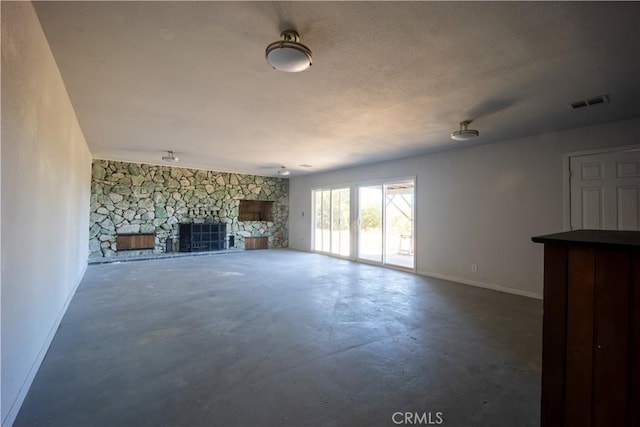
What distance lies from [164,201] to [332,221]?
446 centimetres

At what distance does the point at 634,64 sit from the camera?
7.43 feet

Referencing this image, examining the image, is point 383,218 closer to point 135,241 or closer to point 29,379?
point 29,379

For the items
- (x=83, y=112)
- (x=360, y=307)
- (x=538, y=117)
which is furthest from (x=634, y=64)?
(x=83, y=112)

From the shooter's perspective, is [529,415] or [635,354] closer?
[635,354]

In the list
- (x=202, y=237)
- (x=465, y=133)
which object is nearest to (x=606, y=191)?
(x=465, y=133)

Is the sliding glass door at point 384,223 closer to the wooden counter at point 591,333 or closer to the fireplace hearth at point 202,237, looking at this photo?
the fireplace hearth at point 202,237

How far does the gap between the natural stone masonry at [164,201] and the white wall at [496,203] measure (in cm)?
480

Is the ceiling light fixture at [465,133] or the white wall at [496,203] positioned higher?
the ceiling light fixture at [465,133]

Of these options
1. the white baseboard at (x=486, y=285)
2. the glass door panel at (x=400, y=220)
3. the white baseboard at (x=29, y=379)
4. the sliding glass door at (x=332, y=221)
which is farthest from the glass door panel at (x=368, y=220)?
the white baseboard at (x=29, y=379)

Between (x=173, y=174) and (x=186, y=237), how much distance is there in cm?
171

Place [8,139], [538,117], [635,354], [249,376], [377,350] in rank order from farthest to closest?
[538,117] < [377,350] < [249,376] < [8,139] < [635,354]

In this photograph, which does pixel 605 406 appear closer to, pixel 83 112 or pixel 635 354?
pixel 635 354

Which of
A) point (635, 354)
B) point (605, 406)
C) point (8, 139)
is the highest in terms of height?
point (8, 139)

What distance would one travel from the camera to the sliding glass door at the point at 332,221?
774 cm
